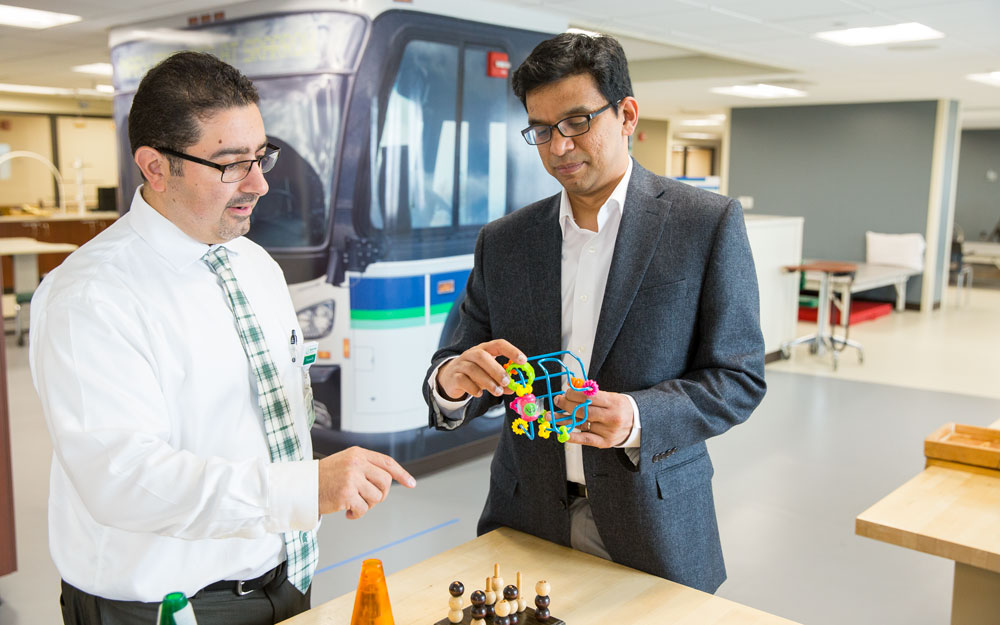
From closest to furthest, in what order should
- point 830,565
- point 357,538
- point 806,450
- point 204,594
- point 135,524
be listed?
1. point 135,524
2. point 204,594
3. point 830,565
4. point 357,538
5. point 806,450

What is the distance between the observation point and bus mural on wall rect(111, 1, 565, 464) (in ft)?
15.1

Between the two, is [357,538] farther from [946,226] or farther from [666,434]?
[946,226]

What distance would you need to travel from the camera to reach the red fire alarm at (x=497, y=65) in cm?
517

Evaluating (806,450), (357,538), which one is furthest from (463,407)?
(806,450)

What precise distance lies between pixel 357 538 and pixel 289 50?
8.89 feet

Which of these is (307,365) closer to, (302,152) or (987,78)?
(302,152)

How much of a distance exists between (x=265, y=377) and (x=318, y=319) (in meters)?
3.28

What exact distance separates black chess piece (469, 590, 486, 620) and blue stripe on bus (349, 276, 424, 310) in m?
3.38

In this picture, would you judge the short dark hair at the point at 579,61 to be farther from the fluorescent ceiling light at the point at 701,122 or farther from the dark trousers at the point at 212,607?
the fluorescent ceiling light at the point at 701,122

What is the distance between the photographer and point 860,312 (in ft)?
35.5

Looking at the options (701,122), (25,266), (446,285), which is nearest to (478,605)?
(446,285)

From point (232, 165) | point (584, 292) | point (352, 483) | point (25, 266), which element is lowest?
point (25, 266)

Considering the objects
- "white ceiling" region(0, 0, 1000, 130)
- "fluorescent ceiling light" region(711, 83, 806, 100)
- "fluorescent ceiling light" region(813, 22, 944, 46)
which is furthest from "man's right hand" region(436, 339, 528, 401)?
"fluorescent ceiling light" region(711, 83, 806, 100)

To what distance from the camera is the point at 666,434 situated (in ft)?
5.33
